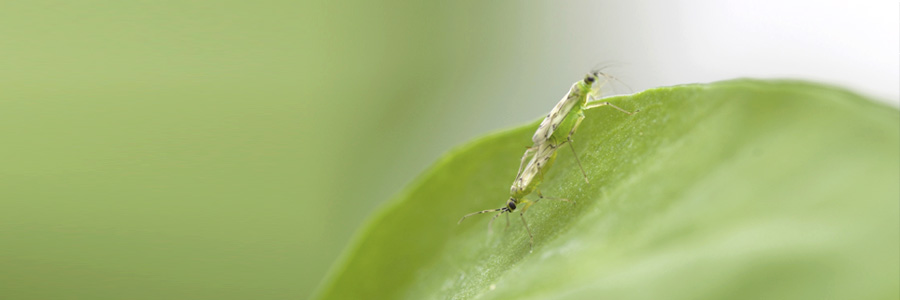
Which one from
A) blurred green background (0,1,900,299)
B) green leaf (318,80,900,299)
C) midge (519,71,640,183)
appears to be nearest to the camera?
green leaf (318,80,900,299)

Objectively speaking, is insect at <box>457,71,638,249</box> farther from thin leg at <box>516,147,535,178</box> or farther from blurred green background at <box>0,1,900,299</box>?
blurred green background at <box>0,1,900,299</box>

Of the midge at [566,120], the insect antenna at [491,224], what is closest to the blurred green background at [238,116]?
the midge at [566,120]

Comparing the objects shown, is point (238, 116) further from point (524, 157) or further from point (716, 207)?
point (716, 207)

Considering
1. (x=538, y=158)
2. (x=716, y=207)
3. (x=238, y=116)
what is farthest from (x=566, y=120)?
(x=238, y=116)

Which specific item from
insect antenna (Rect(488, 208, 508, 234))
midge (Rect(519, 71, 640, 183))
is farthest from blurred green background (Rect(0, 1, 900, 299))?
insect antenna (Rect(488, 208, 508, 234))

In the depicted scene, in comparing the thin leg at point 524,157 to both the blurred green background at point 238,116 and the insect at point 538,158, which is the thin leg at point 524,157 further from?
the blurred green background at point 238,116

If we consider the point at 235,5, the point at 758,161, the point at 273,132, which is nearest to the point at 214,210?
the point at 273,132

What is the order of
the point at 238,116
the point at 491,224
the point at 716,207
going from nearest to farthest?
the point at 716,207 < the point at 491,224 < the point at 238,116

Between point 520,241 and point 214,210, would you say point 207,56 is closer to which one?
point 214,210
